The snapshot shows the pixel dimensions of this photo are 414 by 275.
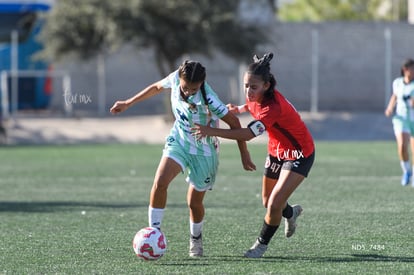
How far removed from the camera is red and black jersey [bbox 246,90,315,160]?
315 inches

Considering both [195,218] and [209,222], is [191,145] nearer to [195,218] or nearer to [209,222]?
[195,218]

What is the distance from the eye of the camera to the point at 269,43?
112 ft

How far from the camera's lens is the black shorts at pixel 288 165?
8172 mm

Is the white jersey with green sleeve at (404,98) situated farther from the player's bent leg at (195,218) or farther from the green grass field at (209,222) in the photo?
the player's bent leg at (195,218)

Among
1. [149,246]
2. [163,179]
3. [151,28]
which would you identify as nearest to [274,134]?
[163,179]

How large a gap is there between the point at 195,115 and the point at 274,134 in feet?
2.41

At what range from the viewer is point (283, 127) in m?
8.12

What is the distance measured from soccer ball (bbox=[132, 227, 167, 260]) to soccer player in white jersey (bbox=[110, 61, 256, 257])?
364 mm

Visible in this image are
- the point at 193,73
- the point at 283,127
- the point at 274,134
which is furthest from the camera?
the point at 274,134

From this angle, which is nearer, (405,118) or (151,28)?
(405,118)

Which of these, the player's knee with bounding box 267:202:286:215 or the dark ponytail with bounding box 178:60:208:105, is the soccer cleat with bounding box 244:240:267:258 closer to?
the player's knee with bounding box 267:202:286:215

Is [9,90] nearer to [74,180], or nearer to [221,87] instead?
[221,87]

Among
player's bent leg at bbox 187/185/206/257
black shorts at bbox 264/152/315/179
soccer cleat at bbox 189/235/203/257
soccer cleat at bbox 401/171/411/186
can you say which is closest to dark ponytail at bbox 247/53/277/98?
black shorts at bbox 264/152/315/179

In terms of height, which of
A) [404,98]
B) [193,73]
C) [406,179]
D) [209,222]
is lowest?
[406,179]
